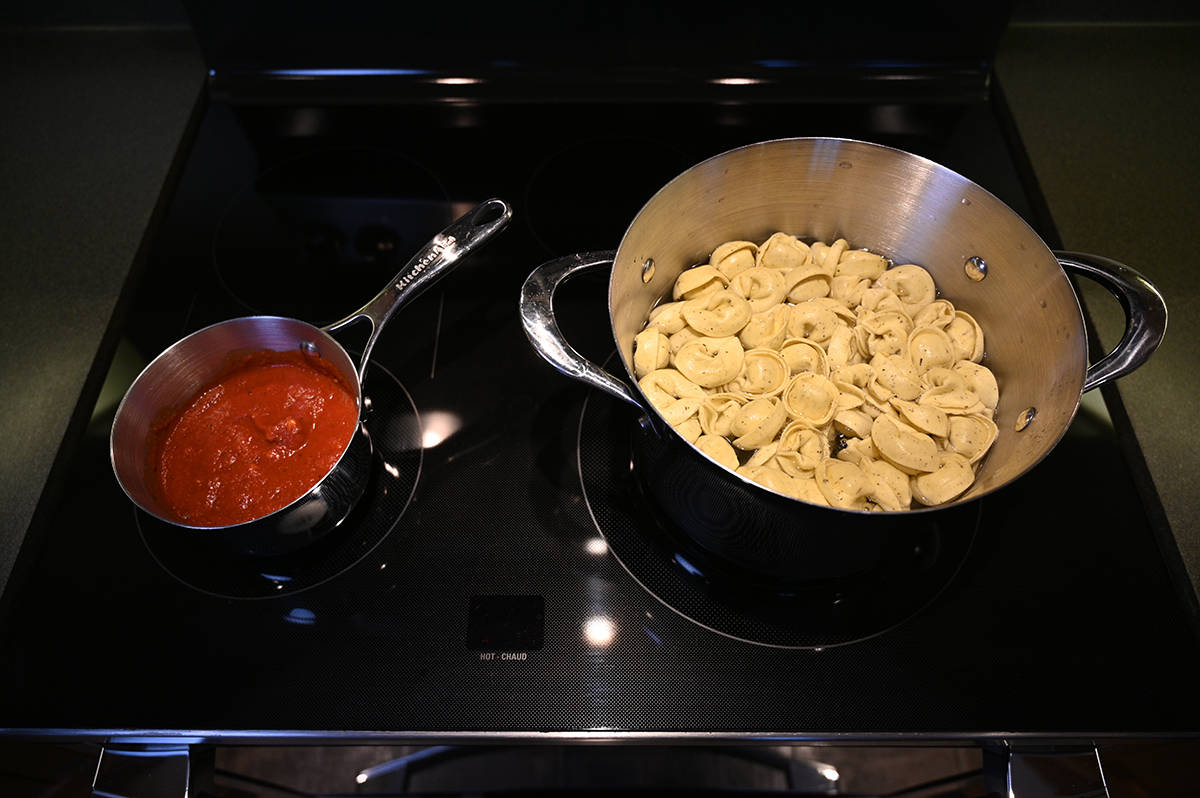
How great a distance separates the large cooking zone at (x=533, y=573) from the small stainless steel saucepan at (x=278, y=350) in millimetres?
28

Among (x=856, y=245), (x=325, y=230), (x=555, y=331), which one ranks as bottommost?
(x=555, y=331)

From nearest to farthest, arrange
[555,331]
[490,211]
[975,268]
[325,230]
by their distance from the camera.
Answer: [555,331]
[975,268]
[490,211]
[325,230]

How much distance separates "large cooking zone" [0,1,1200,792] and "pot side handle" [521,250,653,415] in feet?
0.20

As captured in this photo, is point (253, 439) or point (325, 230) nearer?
point (253, 439)

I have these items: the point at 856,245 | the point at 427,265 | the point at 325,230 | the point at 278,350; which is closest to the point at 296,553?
the point at 278,350

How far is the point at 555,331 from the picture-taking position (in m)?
0.95

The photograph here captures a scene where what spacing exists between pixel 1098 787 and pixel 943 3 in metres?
1.29

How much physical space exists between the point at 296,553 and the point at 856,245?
99 centimetres

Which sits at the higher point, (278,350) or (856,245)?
(856,245)

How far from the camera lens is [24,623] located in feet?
3.35

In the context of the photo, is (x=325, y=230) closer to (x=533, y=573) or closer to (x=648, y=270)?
(x=648, y=270)

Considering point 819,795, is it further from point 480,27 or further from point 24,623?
point 480,27

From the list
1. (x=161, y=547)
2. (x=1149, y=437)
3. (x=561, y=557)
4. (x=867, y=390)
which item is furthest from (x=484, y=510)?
(x=1149, y=437)

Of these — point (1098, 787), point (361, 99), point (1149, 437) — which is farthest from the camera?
point (361, 99)
